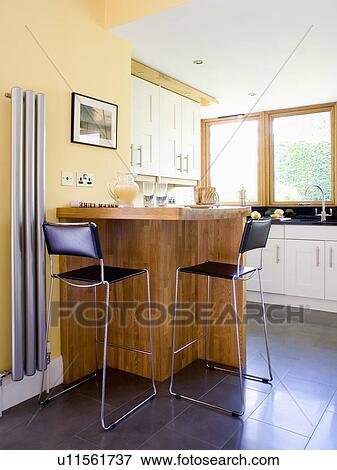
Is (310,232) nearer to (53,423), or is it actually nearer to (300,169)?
(300,169)

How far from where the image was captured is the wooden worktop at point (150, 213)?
193 centimetres

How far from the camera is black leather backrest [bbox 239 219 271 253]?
84.2 inches

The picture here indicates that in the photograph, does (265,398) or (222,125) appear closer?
(265,398)

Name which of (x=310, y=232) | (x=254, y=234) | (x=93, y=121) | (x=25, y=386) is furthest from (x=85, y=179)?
(x=310, y=232)

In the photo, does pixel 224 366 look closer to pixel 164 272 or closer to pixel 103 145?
pixel 164 272

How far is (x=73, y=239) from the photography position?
2.01m

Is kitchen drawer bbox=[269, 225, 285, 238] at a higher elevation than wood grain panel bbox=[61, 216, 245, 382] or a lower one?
higher

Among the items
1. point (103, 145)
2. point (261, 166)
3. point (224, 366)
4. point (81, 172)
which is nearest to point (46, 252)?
point (81, 172)

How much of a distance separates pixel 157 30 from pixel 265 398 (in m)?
2.45

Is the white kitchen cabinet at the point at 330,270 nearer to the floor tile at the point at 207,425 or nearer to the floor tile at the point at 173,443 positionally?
the floor tile at the point at 207,425

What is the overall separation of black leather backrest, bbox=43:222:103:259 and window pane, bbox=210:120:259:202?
3.50 meters

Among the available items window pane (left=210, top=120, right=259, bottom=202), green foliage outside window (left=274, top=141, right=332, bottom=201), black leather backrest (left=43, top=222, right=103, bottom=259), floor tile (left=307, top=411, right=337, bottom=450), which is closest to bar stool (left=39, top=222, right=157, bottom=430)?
black leather backrest (left=43, top=222, right=103, bottom=259)

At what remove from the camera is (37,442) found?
1.83m

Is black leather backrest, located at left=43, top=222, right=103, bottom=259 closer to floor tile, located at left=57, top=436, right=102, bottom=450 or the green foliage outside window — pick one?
floor tile, located at left=57, top=436, right=102, bottom=450
